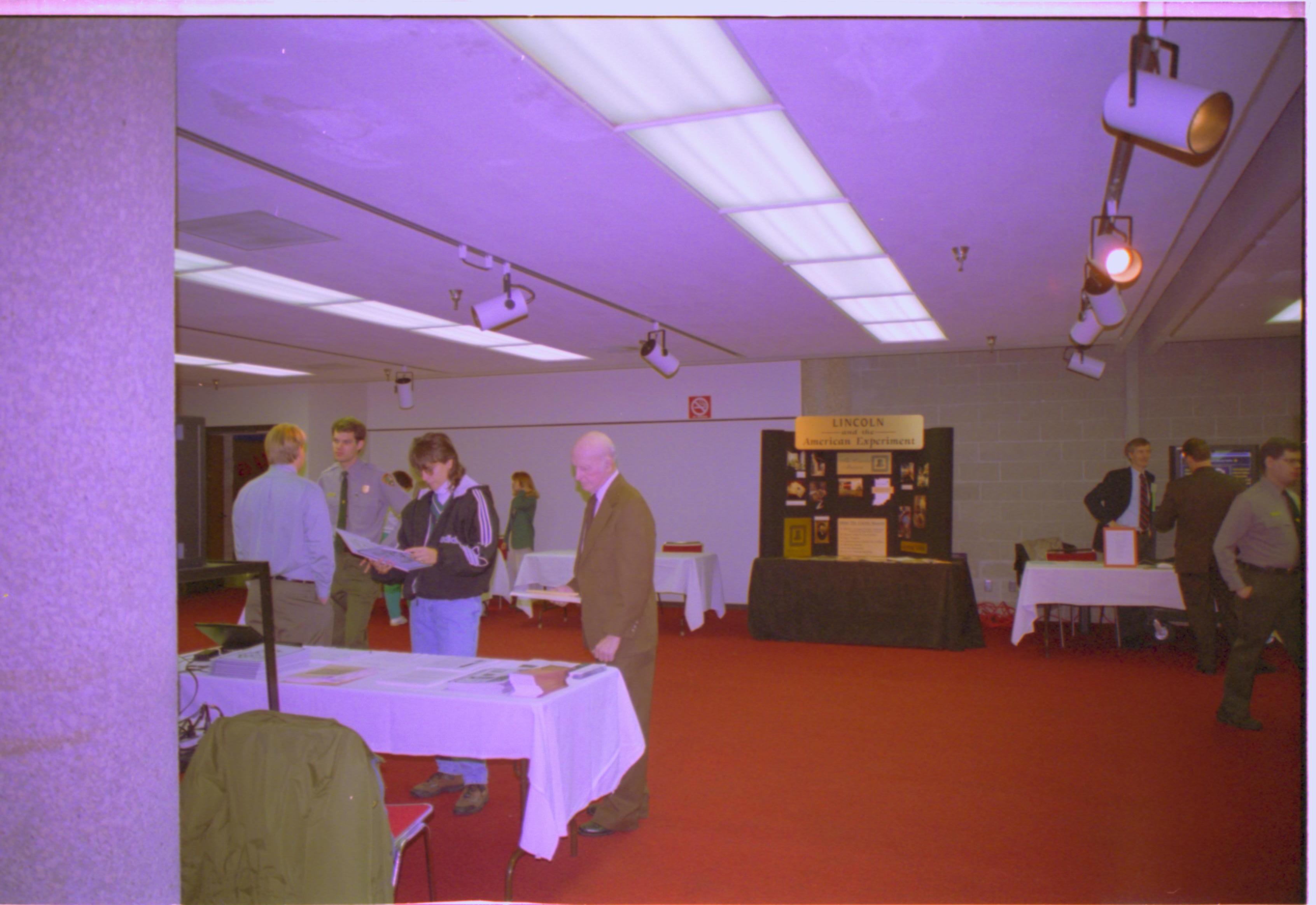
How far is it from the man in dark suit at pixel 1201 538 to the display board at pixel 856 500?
76.9 inches

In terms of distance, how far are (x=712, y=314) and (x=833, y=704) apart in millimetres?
2826

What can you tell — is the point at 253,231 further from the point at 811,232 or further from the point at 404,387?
the point at 404,387

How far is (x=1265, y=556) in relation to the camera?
4250 millimetres

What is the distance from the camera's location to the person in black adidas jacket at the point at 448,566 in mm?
3420

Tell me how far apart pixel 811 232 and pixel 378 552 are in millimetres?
2471

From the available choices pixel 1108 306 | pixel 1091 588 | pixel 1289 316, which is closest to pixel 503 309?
pixel 1108 306

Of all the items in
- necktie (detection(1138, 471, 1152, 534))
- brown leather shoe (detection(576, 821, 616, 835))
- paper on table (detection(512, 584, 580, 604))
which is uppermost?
necktie (detection(1138, 471, 1152, 534))

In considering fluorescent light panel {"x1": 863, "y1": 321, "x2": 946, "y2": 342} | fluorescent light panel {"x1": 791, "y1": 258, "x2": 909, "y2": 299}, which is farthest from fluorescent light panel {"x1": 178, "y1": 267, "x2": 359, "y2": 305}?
fluorescent light panel {"x1": 863, "y1": 321, "x2": 946, "y2": 342}

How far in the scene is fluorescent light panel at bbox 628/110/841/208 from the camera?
292cm

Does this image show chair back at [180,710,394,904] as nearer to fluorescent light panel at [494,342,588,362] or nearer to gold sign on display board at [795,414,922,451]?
fluorescent light panel at [494,342,588,362]

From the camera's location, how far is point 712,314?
6.38m

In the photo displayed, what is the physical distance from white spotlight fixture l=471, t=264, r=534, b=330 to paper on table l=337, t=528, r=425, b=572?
6.10ft

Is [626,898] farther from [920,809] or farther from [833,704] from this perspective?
[833,704]

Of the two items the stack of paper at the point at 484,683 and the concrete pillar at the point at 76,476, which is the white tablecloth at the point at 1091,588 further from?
the concrete pillar at the point at 76,476
